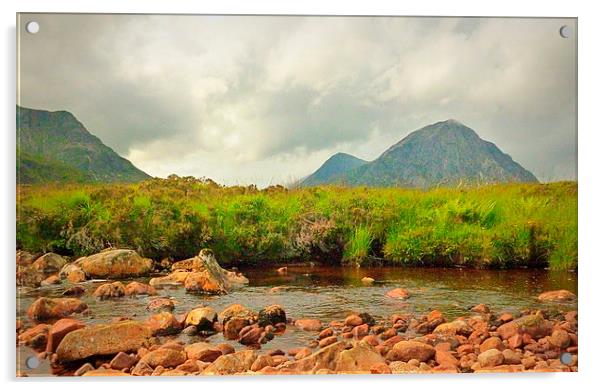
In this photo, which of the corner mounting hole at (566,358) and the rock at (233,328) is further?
the corner mounting hole at (566,358)

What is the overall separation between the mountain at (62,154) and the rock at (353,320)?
1.56 meters


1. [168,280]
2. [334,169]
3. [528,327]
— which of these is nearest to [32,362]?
[168,280]

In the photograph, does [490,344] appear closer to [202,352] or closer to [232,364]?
[232,364]

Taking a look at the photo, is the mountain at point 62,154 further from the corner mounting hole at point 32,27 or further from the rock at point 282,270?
the rock at point 282,270

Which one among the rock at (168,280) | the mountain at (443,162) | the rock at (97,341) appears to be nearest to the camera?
the rock at (97,341)

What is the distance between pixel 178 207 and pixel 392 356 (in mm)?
1631

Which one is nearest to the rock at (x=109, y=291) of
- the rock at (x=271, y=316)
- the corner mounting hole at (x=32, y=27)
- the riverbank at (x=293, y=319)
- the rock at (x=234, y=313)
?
the riverbank at (x=293, y=319)

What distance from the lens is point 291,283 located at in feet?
11.7

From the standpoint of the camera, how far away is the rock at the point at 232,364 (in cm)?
331

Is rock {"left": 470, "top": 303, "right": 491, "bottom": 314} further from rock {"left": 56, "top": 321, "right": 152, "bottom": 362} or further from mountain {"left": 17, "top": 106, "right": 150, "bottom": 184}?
mountain {"left": 17, "top": 106, "right": 150, "bottom": 184}

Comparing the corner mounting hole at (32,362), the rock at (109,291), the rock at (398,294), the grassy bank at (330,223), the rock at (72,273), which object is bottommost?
the corner mounting hole at (32,362)

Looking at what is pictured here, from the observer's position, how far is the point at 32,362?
10.8 feet

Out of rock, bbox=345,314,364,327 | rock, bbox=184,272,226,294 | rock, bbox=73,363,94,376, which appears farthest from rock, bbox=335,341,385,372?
rock, bbox=73,363,94,376
